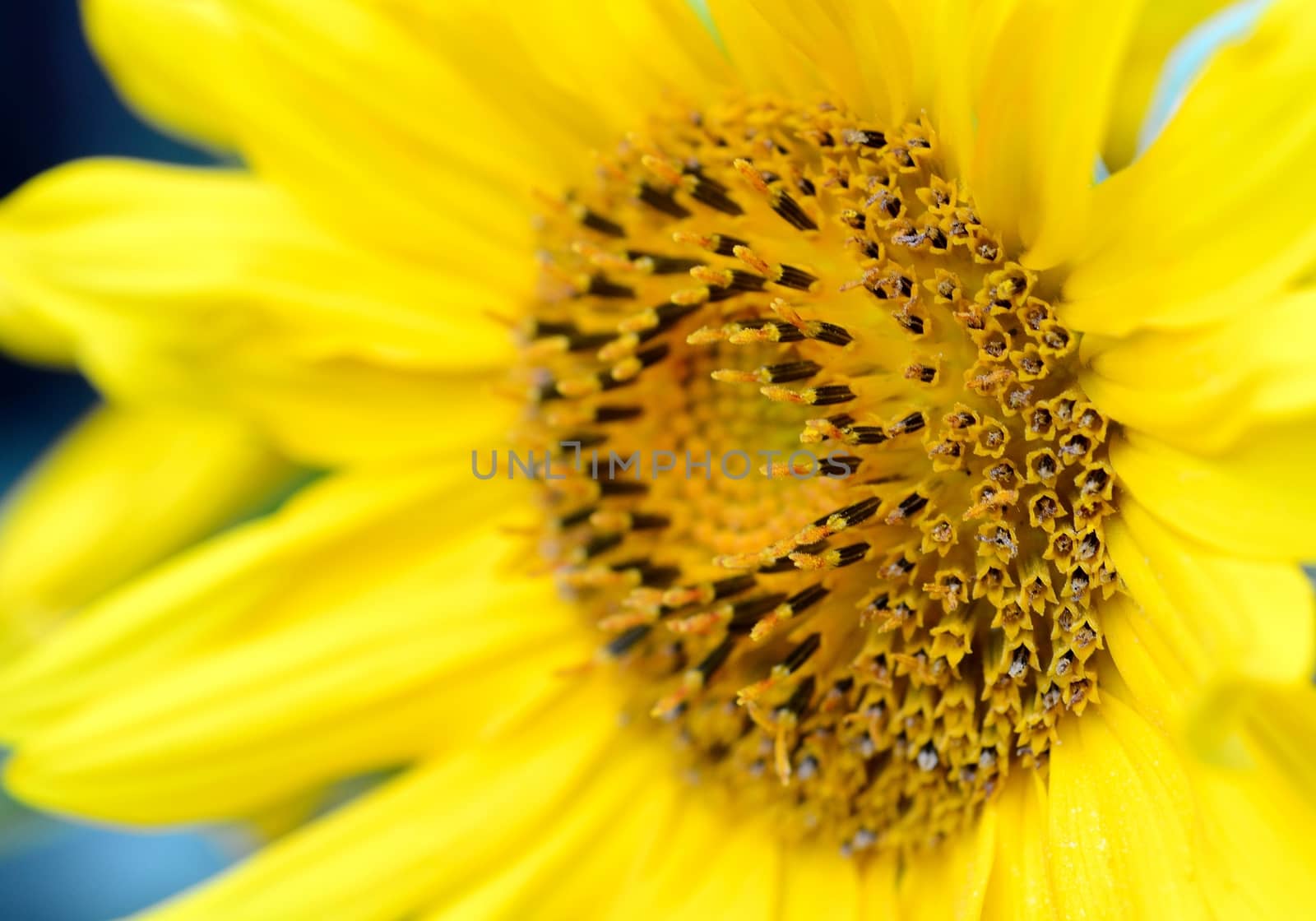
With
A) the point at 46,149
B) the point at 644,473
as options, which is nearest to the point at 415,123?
the point at 644,473

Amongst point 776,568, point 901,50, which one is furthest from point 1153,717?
point 901,50

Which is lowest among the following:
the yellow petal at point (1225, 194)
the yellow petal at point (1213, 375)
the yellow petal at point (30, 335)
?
the yellow petal at point (1213, 375)

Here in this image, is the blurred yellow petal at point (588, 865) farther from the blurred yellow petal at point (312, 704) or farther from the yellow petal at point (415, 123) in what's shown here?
the yellow petal at point (415, 123)

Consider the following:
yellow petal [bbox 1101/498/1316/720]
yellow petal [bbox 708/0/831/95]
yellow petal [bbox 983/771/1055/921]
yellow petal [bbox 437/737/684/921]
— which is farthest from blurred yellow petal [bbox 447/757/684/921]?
yellow petal [bbox 708/0/831/95]

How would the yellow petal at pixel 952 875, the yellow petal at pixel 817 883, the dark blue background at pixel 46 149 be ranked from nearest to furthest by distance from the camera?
the yellow petal at pixel 952 875
the yellow petal at pixel 817 883
the dark blue background at pixel 46 149

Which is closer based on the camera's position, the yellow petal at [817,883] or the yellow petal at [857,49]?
the yellow petal at [857,49]

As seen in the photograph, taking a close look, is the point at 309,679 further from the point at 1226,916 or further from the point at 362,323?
the point at 1226,916

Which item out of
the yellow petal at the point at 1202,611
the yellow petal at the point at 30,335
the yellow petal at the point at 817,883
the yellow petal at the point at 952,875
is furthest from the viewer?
the yellow petal at the point at 30,335

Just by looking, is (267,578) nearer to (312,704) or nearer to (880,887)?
(312,704)

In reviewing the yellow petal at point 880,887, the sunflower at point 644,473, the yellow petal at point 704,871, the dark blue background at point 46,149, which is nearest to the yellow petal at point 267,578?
the sunflower at point 644,473
